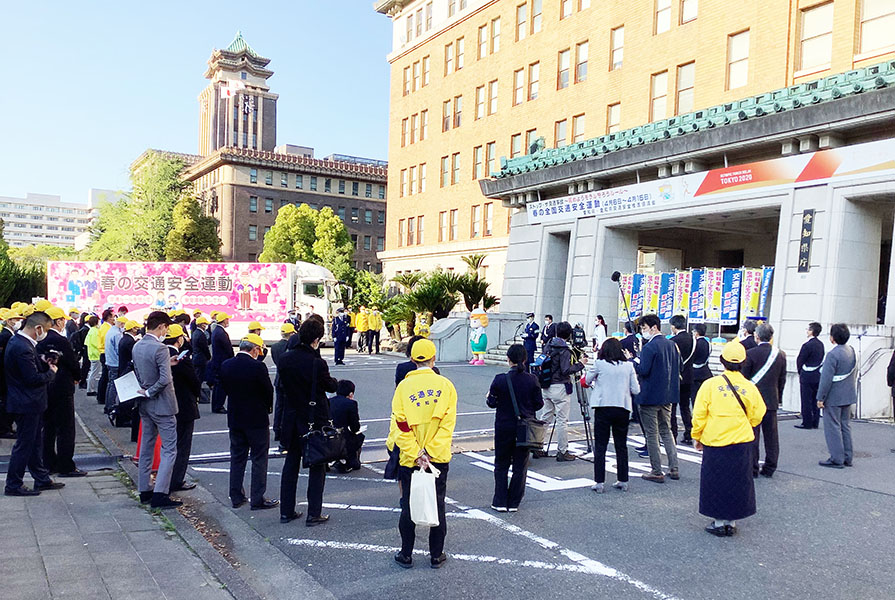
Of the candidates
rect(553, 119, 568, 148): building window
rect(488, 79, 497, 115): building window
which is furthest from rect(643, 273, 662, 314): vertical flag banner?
rect(488, 79, 497, 115): building window

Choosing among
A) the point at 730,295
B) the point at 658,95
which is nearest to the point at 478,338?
the point at 730,295

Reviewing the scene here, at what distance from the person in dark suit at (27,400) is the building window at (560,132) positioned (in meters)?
29.2

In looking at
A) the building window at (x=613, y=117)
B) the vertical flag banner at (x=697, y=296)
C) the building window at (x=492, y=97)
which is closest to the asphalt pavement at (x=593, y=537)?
the vertical flag banner at (x=697, y=296)

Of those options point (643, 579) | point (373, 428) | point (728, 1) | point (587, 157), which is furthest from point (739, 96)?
point (643, 579)

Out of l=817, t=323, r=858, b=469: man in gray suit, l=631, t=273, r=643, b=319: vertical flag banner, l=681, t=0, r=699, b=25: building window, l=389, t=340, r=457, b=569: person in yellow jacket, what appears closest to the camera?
l=389, t=340, r=457, b=569: person in yellow jacket

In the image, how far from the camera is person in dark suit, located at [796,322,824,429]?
1208cm

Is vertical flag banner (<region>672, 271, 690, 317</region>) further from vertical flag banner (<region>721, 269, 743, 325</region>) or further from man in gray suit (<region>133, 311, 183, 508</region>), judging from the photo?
man in gray suit (<region>133, 311, 183, 508</region>)

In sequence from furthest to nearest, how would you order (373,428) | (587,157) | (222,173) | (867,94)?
(222,173)
(587,157)
(867,94)
(373,428)

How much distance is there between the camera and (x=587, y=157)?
74.2 ft

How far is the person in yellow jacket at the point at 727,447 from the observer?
20.6ft

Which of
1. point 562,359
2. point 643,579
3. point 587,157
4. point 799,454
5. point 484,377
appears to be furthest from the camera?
point 587,157

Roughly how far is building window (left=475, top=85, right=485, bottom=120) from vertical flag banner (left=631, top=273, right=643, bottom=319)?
19826 millimetres

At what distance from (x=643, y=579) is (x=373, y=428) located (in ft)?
23.3

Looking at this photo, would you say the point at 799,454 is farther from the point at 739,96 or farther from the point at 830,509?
the point at 739,96
